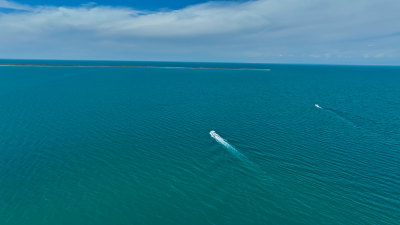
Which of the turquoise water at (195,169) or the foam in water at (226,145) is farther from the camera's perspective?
the foam in water at (226,145)

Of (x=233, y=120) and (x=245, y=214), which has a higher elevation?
(x=233, y=120)

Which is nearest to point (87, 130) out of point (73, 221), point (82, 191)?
point (82, 191)

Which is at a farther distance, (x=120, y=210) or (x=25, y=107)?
(x=25, y=107)

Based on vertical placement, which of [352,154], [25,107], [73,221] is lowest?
[73,221]

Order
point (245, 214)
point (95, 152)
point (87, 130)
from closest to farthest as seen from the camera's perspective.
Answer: point (245, 214) < point (95, 152) < point (87, 130)

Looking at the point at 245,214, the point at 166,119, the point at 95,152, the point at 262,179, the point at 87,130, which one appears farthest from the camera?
the point at 166,119

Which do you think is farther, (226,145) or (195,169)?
(226,145)

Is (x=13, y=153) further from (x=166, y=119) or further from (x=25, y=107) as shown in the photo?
(x=25, y=107)

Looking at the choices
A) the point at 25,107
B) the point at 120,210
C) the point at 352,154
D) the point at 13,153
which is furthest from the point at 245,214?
the point at 25,107

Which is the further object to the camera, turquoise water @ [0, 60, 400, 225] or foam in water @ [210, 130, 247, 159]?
foam in water @ [210, 130, 247, 159]

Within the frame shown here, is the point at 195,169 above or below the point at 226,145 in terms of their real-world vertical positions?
below
